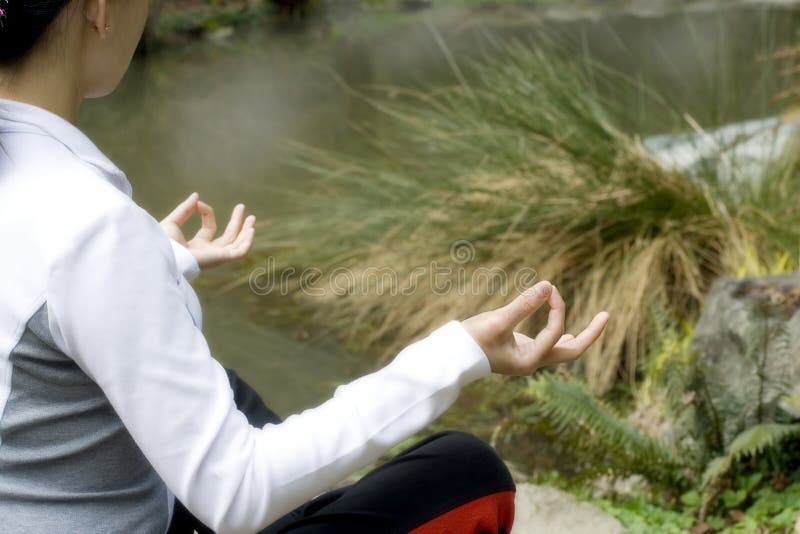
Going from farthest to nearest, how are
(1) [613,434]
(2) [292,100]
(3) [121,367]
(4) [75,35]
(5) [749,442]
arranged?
(2) [292,100]
(1) [613,434]
(5) [749,442]
(4) [75,35]
(3) [121,367]

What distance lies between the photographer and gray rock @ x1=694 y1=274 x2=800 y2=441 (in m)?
2.03

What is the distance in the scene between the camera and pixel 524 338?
40.9 inches

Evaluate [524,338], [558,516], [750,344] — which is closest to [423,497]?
[524,338]

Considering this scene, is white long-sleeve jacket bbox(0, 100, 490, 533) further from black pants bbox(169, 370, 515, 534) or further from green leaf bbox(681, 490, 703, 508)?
green leaf bbox(681, 490, 703, 508)

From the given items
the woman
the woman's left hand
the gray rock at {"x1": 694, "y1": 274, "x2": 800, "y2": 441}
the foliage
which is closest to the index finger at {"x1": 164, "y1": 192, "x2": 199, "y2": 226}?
the woman's left hand

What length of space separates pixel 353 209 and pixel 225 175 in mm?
2004

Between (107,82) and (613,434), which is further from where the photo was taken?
(613,434)

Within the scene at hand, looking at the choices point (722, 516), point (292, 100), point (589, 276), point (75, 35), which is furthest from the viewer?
point (292, 100)

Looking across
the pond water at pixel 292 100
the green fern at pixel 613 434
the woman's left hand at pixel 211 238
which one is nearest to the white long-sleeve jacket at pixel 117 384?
the woman's left hand at pixel 211 238

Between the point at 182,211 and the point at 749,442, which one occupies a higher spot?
the point at 182,211

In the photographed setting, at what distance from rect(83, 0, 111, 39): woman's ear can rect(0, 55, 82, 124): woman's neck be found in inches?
2.0

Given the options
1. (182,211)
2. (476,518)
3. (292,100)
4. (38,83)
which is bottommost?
(292,100)

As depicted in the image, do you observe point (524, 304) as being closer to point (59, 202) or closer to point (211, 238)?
point (59, 202)

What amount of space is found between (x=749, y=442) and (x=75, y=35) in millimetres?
1409
